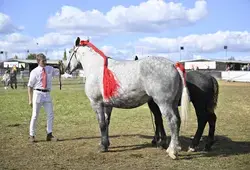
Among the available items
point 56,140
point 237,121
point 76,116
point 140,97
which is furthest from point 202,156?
point 76,116

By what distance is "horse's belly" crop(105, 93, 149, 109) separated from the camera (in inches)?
282

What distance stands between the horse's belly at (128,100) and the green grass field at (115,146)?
1142 mm

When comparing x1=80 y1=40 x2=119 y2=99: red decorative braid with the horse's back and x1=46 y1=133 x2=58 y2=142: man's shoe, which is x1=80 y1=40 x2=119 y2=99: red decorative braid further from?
x1=46 y1=133 x2=58 y2=142: man's shoe

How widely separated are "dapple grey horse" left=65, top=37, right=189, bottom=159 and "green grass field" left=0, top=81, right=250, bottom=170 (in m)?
0.57

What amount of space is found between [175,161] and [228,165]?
3.43 feet

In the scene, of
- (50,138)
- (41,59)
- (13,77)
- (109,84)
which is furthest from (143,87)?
(13,77)

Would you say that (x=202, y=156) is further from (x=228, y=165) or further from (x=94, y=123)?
(x=94, y=123)

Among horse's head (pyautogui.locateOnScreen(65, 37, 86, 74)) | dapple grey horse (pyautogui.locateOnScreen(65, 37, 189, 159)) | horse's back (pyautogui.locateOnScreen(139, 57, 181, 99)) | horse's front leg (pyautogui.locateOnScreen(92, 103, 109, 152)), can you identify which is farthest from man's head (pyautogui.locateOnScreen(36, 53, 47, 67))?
horse's back (pyautogui.locateOnScreen(139, 57, 181, 99))

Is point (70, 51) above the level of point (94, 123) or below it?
above

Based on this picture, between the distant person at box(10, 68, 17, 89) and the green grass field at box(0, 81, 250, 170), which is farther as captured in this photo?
the distant person at box(10, 68, 17, 89)

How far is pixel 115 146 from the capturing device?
27.6ft

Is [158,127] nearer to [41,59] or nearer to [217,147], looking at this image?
[217,147]

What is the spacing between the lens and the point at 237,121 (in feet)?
39.1

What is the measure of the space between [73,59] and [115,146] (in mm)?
2485
